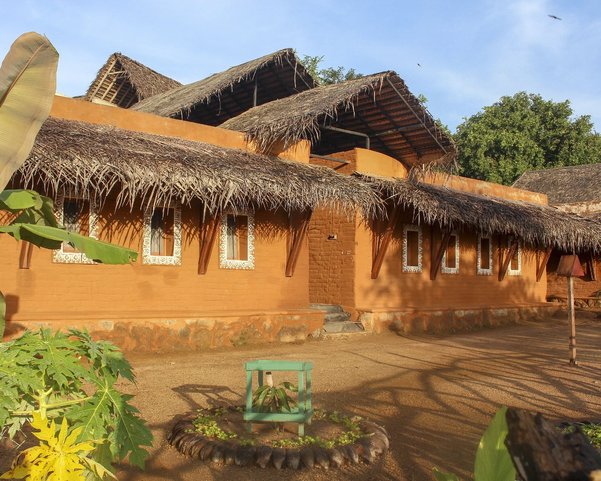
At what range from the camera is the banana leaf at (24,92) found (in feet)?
9.41

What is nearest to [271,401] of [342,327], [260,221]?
[260,221]

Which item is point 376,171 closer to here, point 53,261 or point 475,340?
point 475,340

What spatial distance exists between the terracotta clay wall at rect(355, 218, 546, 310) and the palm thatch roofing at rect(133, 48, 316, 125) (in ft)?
15.7

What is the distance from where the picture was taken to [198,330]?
10289 mm

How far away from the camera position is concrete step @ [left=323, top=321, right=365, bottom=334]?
12.1 metres

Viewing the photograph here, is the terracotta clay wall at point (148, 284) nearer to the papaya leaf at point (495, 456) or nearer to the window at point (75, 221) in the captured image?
the window at point (75, 221)

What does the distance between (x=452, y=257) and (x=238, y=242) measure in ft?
21.5

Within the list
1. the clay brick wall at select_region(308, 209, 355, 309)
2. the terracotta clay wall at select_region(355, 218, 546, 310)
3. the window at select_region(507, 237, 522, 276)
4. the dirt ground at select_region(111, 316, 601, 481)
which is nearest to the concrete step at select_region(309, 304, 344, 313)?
the clay brick wall at select_region(308, 209, 355, 309)

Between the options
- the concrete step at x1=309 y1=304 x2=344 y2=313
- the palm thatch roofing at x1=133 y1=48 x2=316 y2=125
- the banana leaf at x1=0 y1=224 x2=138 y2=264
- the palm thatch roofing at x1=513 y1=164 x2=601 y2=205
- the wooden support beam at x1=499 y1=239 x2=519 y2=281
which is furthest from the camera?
the palm thatch roofing at x1=513 y1=164 x2=601 y2=205

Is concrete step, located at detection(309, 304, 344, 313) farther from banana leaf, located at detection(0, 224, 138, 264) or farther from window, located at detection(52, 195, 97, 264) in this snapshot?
banana leaf, located at detection(0, 224, 138, 264)

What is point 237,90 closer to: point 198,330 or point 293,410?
point 198,330

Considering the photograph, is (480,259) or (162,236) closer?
(162,236)

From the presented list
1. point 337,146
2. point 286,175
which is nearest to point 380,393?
point 286,175

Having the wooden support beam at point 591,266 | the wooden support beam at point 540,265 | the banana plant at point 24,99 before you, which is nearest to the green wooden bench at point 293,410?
the banana plant at point 24,99
